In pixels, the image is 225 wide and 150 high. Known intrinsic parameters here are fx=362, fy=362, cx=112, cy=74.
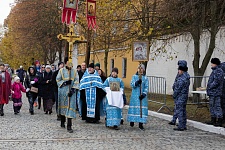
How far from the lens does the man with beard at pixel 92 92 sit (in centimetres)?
1095

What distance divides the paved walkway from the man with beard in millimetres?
343

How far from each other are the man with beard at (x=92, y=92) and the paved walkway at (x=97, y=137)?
1.13 feet

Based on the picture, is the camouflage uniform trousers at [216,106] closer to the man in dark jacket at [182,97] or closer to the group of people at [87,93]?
the man in dark jacket at [182,97]

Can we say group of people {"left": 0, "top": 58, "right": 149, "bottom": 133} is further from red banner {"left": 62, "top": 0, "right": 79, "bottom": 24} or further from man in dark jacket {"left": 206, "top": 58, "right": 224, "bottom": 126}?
red banner {"left": 62, "top": 0, "right": 79, "bottom": 24}

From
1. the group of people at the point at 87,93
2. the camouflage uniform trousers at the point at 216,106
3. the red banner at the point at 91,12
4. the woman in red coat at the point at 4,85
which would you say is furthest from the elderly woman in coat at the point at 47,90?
the camouflage uniform trousers at the point at 216,106

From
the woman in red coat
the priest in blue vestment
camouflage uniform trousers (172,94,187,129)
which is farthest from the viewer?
the woman in red coat

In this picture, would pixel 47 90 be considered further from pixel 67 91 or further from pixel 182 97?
pixel 182 97

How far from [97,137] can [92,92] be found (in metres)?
2.56

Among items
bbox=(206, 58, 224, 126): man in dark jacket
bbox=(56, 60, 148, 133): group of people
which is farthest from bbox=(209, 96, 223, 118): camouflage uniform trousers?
bbox=(56, 60, 148, 133): group of people

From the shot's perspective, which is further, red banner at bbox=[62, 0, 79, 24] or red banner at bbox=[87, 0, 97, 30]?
red banner at bbox=[87, 0, 97, 30]

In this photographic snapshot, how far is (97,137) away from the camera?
8.62m

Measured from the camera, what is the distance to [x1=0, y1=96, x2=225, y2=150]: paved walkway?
7.67 m

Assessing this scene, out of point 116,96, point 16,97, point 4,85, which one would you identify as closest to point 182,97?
point 116,96

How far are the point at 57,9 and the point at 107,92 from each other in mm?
19845
